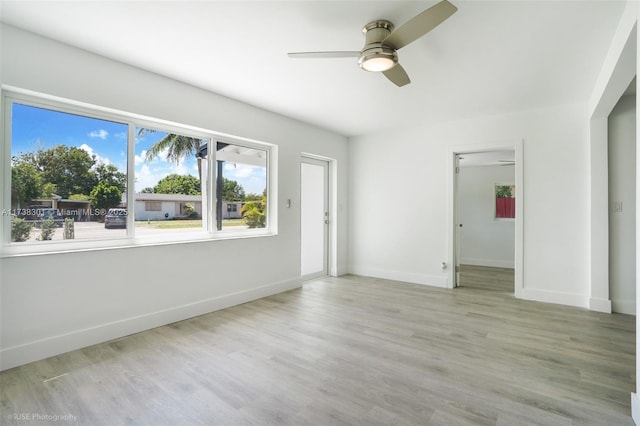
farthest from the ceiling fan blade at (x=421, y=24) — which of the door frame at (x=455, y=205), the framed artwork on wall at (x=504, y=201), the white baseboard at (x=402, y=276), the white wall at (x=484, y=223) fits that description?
the framed artwork on wall at (x=504, y=201)

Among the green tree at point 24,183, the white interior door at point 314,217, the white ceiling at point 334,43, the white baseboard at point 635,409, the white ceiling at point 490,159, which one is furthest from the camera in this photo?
the white ceiling at point 490,159

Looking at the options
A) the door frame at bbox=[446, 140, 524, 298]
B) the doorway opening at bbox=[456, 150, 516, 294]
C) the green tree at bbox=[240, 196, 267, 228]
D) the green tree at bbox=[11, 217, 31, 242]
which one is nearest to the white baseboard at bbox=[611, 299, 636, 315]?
the door frame at bbox=[446, 140, 524, 298]

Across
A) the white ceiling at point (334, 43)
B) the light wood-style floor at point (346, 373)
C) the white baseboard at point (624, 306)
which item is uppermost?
the white ceiling at point (334, 43)

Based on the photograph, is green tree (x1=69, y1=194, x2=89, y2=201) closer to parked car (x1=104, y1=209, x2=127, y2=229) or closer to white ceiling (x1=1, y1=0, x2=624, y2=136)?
parked car (x1=104, y1=209, x2=127, y2=229)

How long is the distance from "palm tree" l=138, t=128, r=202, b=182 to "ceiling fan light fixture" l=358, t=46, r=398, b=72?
2367 mm

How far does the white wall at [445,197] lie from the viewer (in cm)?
403

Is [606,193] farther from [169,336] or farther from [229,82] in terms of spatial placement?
[169,336]

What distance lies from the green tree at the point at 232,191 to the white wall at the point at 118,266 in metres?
0.58

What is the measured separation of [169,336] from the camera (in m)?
2.99

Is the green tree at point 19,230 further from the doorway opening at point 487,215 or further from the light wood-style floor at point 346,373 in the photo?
the doorway opening at point 487,215

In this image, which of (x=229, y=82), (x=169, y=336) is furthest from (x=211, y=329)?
(x=229, y=82)

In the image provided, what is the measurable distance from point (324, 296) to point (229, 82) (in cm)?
304

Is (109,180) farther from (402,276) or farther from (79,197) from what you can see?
(402,276)

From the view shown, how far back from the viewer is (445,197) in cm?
496
